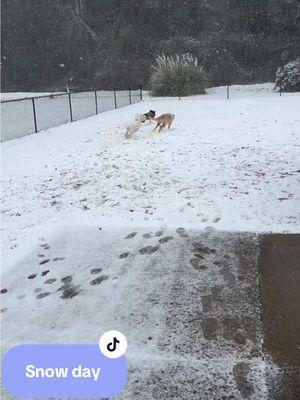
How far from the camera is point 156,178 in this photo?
24.3 feet

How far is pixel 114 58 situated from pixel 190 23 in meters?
6.16

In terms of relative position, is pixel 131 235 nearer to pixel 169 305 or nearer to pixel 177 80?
pixel 169 305

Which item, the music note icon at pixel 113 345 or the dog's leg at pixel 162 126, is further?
the dog's leg at pixel 162 126

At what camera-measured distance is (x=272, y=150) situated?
8836mm

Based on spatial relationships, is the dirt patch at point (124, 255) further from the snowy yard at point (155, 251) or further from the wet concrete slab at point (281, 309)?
the wet concrete slab at point (281, 309)

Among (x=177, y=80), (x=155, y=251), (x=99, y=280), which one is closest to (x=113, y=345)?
(x=99, y=280)

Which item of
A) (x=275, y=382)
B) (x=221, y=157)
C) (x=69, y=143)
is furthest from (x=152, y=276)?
(x=69, y=143)

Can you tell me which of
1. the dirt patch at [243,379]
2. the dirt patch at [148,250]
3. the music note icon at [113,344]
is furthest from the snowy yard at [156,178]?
the dirt patch at [243,379]

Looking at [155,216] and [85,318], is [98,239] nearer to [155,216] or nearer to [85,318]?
[155,216]

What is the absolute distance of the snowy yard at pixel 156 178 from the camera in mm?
→ 5688

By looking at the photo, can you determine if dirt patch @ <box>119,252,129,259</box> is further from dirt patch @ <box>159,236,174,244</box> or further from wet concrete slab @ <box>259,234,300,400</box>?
wet concrete slab @ <box>259,234,300,400</box>

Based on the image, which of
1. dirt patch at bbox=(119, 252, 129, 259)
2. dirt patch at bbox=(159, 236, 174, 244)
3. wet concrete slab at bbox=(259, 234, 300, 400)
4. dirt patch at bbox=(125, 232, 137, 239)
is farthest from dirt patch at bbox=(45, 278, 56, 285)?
wet concrete slab at bbox=(259, 234, 300, 400)

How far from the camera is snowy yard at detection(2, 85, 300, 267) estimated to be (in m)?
5.69

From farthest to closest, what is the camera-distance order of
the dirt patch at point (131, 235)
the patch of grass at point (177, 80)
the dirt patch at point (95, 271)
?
1. the patch of grass at point (177, 80)
2. the dirt patch at point (131, 235)
3. the dirt patch at point (95, 271)
